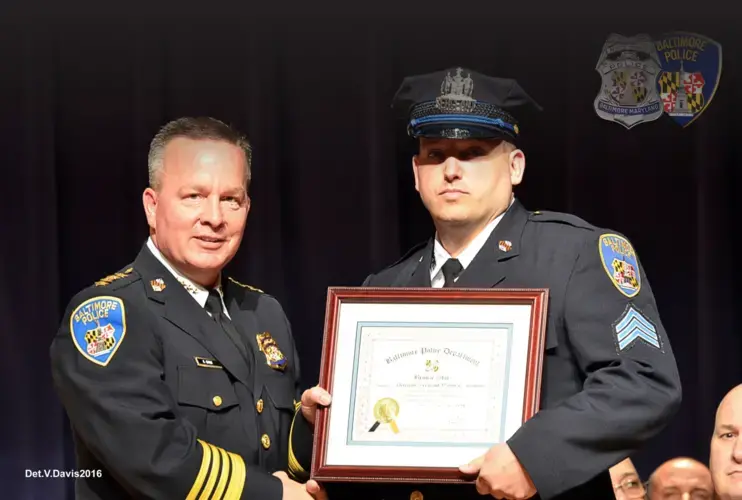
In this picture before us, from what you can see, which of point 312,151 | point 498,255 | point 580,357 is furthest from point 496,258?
point 312,151

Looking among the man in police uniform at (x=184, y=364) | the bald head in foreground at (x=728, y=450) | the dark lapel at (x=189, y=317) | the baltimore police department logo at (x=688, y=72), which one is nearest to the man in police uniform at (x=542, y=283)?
the man in police uniform at (x=184, y=364)

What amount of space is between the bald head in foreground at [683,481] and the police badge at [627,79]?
1.26 m

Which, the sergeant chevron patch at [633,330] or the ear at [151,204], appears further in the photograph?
the ear at [151,204]

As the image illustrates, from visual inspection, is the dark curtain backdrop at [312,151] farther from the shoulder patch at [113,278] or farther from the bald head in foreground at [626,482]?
the shoulder patch at [113,278]

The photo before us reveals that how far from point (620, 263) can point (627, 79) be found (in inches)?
67.9

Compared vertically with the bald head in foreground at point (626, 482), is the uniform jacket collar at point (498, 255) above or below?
above

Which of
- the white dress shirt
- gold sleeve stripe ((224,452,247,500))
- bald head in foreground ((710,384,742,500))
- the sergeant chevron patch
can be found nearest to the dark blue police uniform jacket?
the sergeant chevron patch

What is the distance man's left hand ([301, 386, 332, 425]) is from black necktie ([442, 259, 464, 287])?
1.48ft

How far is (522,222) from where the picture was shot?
11.0 ft

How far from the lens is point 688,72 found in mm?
4734

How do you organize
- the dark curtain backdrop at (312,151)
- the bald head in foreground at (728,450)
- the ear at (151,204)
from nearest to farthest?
the ear at (151,204) < the bald head in foreground at (728,450) < the dark curtain backdrop at (312,151)

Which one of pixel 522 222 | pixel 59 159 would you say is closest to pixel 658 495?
pixel 522 222

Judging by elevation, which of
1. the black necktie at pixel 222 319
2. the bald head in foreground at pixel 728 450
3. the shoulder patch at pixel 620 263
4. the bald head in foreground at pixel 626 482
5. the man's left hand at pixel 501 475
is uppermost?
the shoulder patch at pixel 620 263

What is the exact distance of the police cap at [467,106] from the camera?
329 cm
